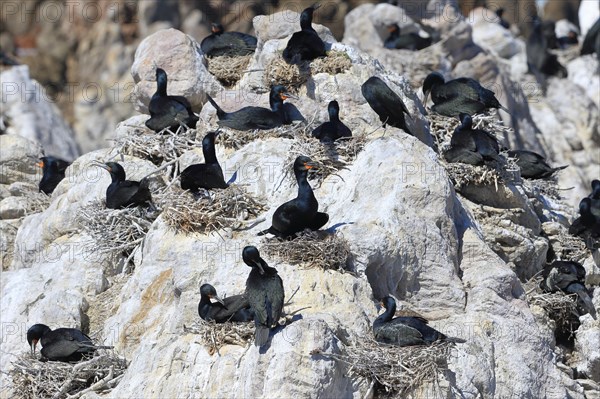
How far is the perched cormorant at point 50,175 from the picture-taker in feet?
69.5

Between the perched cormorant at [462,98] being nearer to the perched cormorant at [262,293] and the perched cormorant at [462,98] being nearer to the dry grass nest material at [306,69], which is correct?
the dry grass nest material at [306,69]

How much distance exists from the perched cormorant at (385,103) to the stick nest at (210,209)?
80.7 inches

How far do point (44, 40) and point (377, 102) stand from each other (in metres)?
40.7

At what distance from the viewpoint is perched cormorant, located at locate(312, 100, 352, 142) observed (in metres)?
17.1

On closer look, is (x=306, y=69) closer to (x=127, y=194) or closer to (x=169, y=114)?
(x=169, y=114)

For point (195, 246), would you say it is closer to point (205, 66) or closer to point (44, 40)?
point (205, 66)

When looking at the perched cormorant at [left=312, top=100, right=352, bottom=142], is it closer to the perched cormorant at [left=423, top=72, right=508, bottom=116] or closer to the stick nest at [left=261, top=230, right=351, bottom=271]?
the stick nest at [left=261, top=230, right=351, bottom=271]

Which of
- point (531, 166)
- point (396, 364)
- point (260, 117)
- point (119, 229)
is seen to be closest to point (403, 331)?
point (396, 364)

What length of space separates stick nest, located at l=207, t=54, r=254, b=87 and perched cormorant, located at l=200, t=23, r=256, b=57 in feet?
0.41

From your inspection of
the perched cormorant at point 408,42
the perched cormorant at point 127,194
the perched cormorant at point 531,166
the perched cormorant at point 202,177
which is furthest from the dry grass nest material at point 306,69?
the perched cormorant at point 408,42

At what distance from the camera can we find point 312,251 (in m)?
14.9

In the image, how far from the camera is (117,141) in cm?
1925

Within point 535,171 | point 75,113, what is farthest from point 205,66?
point 75,113

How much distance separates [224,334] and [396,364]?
5.63ft
